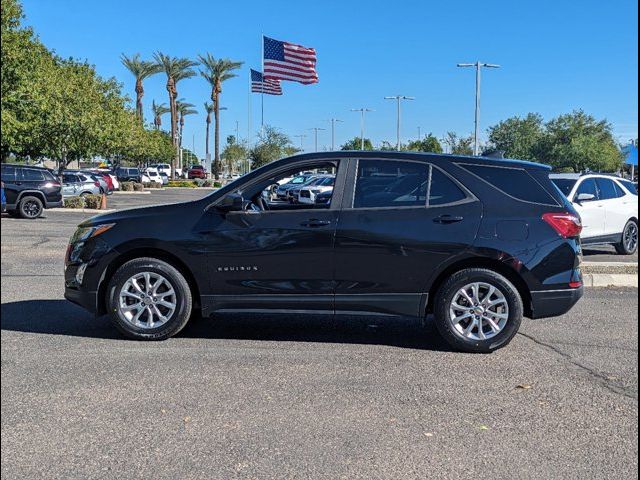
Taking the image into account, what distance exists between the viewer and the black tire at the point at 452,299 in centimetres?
600

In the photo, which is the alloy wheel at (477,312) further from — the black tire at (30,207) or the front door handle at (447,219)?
the black tire at (30,207)

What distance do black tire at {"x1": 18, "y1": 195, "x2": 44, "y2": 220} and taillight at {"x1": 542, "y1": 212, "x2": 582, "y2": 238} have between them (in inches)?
746

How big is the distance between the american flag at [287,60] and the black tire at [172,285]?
24683mm

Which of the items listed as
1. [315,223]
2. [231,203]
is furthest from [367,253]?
[231,203]

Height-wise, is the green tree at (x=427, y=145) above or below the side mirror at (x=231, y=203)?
above

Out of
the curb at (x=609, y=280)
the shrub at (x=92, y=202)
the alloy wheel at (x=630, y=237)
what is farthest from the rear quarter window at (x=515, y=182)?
the shrub at (x=92, y=202)

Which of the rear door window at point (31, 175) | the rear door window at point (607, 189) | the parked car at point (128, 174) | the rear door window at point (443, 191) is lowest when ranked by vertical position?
the rear door window at point (443, 191)

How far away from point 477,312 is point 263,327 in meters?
2.17

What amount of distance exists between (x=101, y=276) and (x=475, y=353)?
344cm

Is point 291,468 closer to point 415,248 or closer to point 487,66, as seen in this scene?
point 415,248

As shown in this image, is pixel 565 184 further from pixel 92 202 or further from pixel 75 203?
pixel 75 203

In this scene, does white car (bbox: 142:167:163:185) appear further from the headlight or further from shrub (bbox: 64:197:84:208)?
the headlight

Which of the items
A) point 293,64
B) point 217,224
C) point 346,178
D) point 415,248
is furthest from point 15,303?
point 293,64

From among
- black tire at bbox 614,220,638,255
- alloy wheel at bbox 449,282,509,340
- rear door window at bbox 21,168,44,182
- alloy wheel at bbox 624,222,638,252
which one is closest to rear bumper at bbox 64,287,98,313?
alloy wheel at bbox 449,282,509,340
